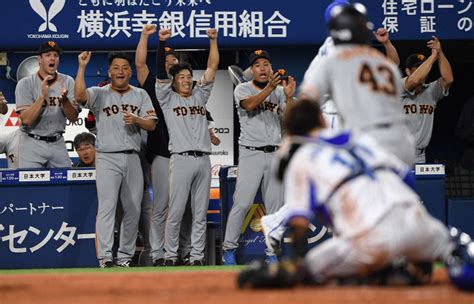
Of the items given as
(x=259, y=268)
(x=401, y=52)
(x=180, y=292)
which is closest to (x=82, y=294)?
(x=180, y=292)

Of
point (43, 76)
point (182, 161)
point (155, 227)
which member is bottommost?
point (155, 227)

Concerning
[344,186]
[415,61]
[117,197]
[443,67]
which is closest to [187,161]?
[117,197]

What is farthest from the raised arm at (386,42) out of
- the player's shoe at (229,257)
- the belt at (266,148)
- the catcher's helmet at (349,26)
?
the catcher's helmet at (349,26)

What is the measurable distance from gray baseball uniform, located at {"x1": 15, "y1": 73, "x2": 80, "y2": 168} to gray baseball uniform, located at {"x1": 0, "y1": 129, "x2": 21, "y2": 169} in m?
0.22

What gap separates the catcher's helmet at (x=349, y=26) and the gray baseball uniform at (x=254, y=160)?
4.32 metres

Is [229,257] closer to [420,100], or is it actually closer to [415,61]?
[420,100]

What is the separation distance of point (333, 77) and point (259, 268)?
128cm

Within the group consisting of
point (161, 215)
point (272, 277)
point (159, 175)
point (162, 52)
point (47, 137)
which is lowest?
point (161, 215)

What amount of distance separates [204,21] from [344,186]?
663cm

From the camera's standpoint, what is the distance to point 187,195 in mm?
10484

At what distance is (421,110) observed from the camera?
35.9ft

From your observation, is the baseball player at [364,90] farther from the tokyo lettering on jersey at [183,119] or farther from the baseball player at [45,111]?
the baseball player at [45,111]

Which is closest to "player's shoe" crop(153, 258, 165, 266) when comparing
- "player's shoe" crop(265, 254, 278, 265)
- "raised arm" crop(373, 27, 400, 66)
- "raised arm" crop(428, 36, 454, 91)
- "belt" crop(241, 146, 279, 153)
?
"player's shoe" crop(265, 254, 278, 265)

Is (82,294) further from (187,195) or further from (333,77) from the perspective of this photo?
(187,195)
